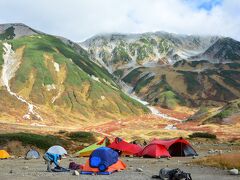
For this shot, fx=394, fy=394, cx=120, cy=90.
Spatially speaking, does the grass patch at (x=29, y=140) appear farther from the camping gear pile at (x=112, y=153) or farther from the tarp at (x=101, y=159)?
the tarp at (x=101, y=159)

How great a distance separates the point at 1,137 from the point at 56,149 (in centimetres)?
2797

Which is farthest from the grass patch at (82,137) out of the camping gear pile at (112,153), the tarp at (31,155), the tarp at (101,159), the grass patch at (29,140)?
the tarp at (101,159)

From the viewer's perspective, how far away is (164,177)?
2211 cm

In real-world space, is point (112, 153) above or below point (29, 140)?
below

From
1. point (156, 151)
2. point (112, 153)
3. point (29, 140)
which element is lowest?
point (112, 153)

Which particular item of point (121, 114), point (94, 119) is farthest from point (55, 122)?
point (121, 114)

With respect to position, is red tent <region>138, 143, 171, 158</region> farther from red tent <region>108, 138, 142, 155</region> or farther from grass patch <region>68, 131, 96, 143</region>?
grass patch <region>68, 131, 96, 143</region>

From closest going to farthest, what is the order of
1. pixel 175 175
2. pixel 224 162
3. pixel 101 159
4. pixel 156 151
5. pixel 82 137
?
pixel 175 175, pixel 101 159, pixel 224 162, pixel 156 151, pixel 82 137

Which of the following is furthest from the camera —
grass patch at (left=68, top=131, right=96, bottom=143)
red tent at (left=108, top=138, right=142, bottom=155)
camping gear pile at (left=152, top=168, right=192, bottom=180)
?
grass patch at (left=68, top=131, right=96, bottom=143)

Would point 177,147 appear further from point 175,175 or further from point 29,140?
point 175,175

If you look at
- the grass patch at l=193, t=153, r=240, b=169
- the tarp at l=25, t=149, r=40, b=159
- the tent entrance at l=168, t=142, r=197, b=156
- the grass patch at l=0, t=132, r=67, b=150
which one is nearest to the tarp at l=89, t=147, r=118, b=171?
the grass patch at l=193, t=153, r=240, b=169

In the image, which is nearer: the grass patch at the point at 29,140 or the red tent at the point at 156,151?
the red tent at the point at 156,151

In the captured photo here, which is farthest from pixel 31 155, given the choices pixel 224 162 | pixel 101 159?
pixel 224 162

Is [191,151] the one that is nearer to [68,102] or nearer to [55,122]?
[55,122]
